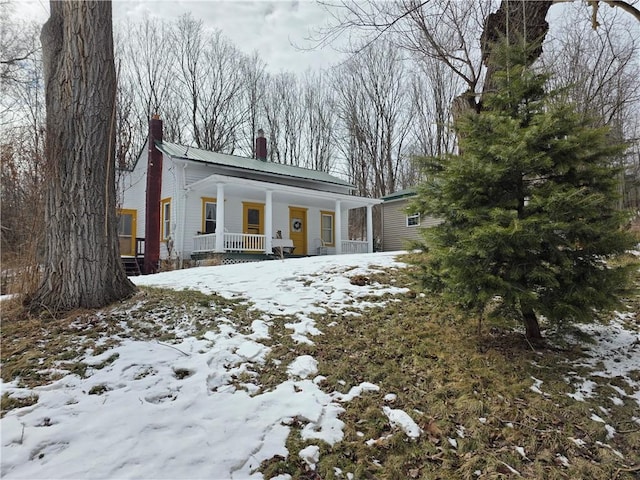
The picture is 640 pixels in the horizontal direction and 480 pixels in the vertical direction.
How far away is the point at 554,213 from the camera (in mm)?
3062

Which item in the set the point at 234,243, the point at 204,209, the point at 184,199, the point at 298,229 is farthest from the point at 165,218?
the point at 298,229

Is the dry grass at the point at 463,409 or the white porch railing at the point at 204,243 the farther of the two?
the white porch railing at the point at 204,243

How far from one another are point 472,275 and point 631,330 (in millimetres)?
2296

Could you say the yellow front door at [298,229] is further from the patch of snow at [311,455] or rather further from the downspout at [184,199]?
the patch of snow at [311,455]

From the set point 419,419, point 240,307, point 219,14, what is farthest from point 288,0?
point 419,419

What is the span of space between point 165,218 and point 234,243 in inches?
128

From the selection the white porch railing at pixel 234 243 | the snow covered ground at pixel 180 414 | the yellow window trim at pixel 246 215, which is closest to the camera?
the snow covered ground at pixel 180 414

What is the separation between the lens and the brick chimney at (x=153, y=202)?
13273mm

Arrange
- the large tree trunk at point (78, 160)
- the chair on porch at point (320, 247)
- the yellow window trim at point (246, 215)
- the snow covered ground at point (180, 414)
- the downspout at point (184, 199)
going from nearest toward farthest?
the snow covered ground at point (180, 414), the large tree trunk at point (78, 160), the downspout at point (184, 199), the yellow window trim at point (246, 215), the chair on porch at point (320, 247)

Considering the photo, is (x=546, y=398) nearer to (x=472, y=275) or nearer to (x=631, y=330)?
(x=472, y=275)

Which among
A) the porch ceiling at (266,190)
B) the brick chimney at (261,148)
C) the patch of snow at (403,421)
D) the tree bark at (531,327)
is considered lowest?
the patch of snow at (403,421)

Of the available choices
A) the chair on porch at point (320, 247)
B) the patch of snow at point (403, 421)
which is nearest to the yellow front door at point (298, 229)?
the chair on porch at point (320, 247)

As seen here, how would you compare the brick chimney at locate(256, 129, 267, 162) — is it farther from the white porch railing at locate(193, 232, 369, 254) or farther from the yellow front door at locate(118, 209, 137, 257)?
the yellow front door at locate(118, 209, 137, 257)

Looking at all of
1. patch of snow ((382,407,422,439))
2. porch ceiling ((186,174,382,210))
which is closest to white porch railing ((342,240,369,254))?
porch ceiling ((186,174,382,210))
